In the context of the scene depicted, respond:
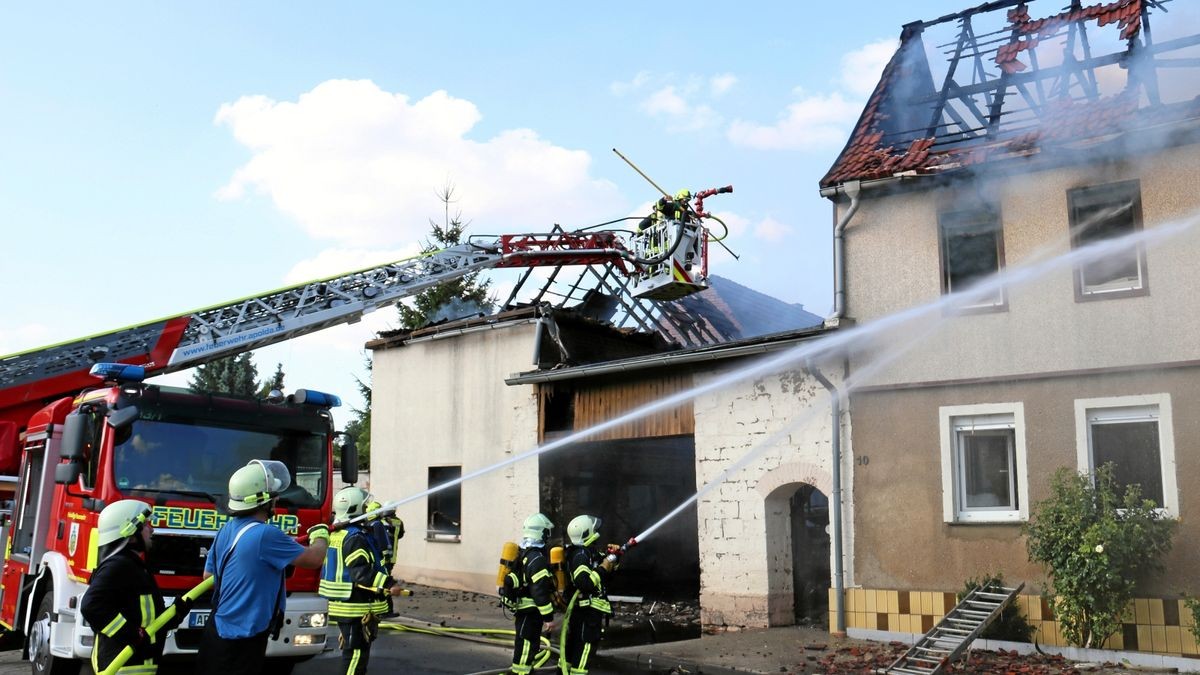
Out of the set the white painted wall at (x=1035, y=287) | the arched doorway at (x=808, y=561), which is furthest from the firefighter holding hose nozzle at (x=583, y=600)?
the arched doorway at (x=808, y=561)

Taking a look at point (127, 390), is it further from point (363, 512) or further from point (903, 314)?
point (903, 314)

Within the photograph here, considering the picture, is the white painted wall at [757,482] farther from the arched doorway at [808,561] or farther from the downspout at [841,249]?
the downspout at [841,249]

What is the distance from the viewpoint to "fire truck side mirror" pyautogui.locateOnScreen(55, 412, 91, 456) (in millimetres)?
7789

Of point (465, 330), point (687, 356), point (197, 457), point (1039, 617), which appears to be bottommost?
point (1039, 617)

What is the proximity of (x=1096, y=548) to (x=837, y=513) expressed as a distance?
10.2ft

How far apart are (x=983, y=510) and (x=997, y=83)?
573 centimetres

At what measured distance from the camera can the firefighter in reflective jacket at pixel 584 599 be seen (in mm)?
7988

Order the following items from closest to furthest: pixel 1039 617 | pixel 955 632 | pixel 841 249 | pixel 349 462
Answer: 1. pixel 349 462
2. pixel 955 632
3. pixel 1039 617
4. pixel 841 249

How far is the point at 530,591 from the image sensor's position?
7969 mm

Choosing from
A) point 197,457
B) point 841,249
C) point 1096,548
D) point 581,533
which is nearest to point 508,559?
point 581,533

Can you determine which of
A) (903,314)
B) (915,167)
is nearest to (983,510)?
(903,314)

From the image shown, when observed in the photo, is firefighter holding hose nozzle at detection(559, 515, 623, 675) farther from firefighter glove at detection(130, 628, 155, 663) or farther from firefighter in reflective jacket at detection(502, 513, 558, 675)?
firefighter glove at detection(130, 628, 155, 663)

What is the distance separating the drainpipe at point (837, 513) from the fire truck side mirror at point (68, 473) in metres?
8.18

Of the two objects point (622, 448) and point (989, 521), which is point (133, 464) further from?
point (622, 448)
